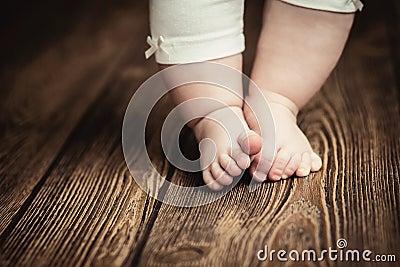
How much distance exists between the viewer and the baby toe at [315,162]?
0.87 m

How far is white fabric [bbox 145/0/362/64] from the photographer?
2.87 ft

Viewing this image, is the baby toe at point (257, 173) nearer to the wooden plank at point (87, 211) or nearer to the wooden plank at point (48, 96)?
the wooden plank at point (87, 211)

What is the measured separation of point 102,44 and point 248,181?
709mm

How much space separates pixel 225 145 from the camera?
850 mm

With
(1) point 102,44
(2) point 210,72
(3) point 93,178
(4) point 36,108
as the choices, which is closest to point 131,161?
(3) point 93,178

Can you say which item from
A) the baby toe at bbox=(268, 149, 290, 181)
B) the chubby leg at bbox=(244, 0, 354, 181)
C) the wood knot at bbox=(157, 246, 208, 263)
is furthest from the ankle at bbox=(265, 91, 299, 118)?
the wood knot at bbox=(157, 246, 208, 263)

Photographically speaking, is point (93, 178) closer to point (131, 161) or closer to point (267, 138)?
point (131, 161)

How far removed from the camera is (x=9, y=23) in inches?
63.8

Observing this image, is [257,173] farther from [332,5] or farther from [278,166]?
[332,5]

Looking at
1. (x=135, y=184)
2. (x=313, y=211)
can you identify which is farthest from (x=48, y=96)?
(x=313, y=211)

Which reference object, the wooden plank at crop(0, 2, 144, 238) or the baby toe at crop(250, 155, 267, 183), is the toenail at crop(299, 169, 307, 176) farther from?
the wooden plank at crop(0, 2, 144, 238)

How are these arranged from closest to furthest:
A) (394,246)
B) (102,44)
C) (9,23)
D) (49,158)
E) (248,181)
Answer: (394,246), (248,181), (49,158), (102,44), (9,23)

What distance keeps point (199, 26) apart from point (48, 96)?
44 centimetres

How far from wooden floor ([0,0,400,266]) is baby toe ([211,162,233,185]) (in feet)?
0.05
